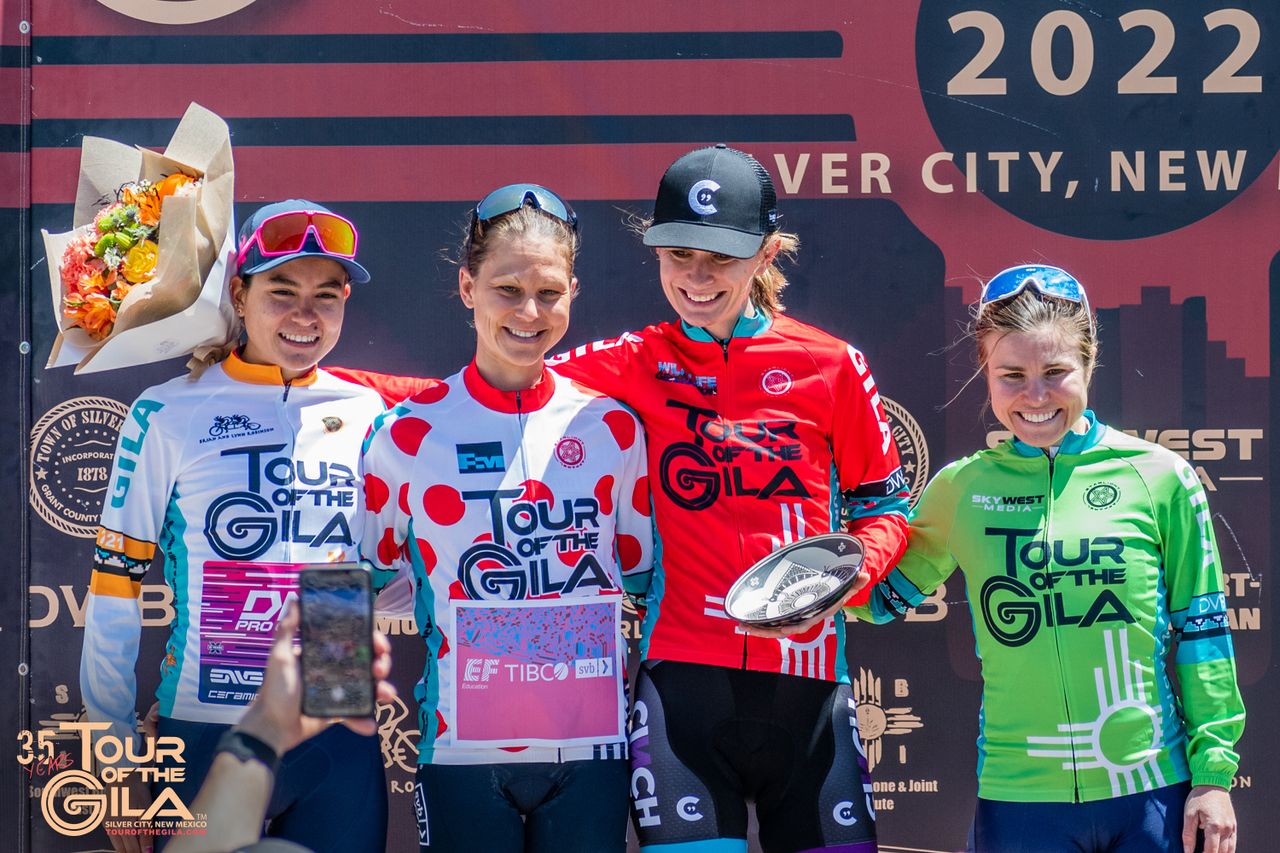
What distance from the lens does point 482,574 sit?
3008mm

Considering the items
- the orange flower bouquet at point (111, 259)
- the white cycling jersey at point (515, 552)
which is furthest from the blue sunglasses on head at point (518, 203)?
the orange flower bouquet at point (111, 259)

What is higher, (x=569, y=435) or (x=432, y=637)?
(x=569, y=435)

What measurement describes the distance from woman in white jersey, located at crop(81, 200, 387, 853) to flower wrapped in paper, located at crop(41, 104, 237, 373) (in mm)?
122

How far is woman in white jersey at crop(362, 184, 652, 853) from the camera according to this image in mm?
2934

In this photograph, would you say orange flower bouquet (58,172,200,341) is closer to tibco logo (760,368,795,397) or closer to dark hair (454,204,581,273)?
dark hair (454,204,581,273)

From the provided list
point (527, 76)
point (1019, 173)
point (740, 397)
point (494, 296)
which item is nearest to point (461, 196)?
point (527, 76)

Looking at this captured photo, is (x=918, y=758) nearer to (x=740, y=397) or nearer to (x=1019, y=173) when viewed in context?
(x=740, y=397)

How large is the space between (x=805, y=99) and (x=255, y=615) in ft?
7.64

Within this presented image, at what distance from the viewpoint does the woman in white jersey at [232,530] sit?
3160 mm

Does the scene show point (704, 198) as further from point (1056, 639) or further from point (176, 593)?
point (176, 593)

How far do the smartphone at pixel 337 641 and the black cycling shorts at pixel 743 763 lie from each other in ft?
3.31

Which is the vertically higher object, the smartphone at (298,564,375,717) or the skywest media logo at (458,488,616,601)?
the skywest media logo at (458,488,616,601)

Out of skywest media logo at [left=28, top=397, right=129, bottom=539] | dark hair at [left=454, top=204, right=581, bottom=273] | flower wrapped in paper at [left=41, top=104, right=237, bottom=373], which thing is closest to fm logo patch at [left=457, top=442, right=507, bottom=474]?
dark hair at [left=454, top=204, right=581, bottom=273]

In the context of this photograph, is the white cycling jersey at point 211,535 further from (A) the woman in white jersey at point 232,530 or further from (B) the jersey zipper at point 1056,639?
(B) the jersey zipper at point 1056,639
